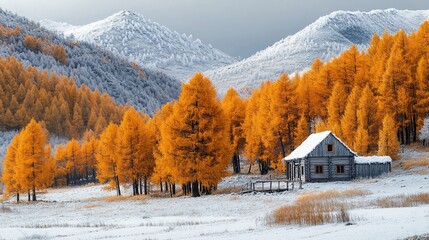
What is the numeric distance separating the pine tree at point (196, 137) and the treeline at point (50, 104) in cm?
10551

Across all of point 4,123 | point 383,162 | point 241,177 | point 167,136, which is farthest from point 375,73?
point 4,123

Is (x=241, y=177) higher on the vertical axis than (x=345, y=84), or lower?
lower

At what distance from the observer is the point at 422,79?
55.5m

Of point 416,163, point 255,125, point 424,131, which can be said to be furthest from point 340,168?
point 424,131

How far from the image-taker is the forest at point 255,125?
4362 centimetres

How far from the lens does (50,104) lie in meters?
157

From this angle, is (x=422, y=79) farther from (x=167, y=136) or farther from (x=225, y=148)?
(x=167, y=136)

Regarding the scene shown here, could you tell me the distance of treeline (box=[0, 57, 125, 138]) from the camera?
144 metres

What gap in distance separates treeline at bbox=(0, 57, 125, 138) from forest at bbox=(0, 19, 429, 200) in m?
87.4

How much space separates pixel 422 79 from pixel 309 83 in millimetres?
13837

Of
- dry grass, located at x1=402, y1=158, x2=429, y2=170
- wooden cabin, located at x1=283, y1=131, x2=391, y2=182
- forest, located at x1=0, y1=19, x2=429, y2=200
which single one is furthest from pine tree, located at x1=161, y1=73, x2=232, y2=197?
dry grass, located at x1=402, y1=158, x2=429, y2=170

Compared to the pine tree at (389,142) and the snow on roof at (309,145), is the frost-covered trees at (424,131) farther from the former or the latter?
the snow on roof at (309,145)

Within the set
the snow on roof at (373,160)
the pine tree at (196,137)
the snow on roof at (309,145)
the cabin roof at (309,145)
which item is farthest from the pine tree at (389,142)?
the pine tree at (196,137)

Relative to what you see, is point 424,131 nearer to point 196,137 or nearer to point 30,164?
point 196,137
